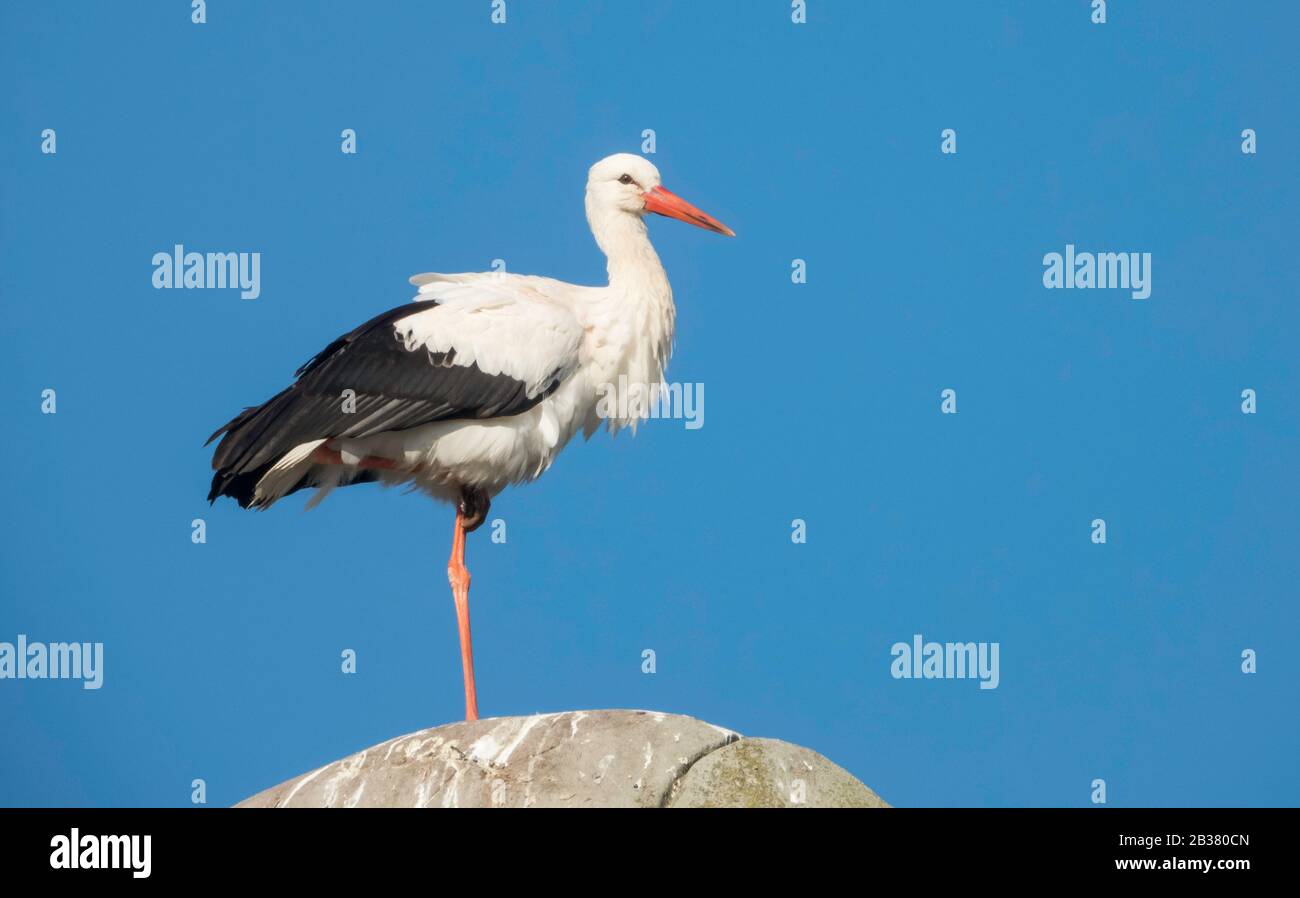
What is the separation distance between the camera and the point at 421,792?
9.38 meters

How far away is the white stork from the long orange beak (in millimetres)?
413

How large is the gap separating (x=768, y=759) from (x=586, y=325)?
351 cm

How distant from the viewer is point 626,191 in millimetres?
12398

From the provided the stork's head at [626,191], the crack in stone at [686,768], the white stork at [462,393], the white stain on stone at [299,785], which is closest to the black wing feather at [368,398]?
the white stork at [462,393]

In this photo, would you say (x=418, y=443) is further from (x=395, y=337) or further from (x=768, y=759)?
(x=768, y=759)

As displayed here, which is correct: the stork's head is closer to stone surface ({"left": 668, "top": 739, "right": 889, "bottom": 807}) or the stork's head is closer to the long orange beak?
the long orange beak

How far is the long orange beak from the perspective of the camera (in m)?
12.4

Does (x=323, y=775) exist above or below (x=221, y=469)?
below

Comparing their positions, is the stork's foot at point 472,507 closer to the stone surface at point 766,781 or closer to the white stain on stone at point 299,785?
the white stain on stone at point 299,785

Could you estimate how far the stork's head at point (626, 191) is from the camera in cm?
1239

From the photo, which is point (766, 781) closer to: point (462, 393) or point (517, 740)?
point (517, 740)

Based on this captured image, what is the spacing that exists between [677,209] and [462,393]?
208 cm

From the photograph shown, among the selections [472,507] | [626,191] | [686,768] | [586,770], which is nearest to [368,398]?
[472,507]
